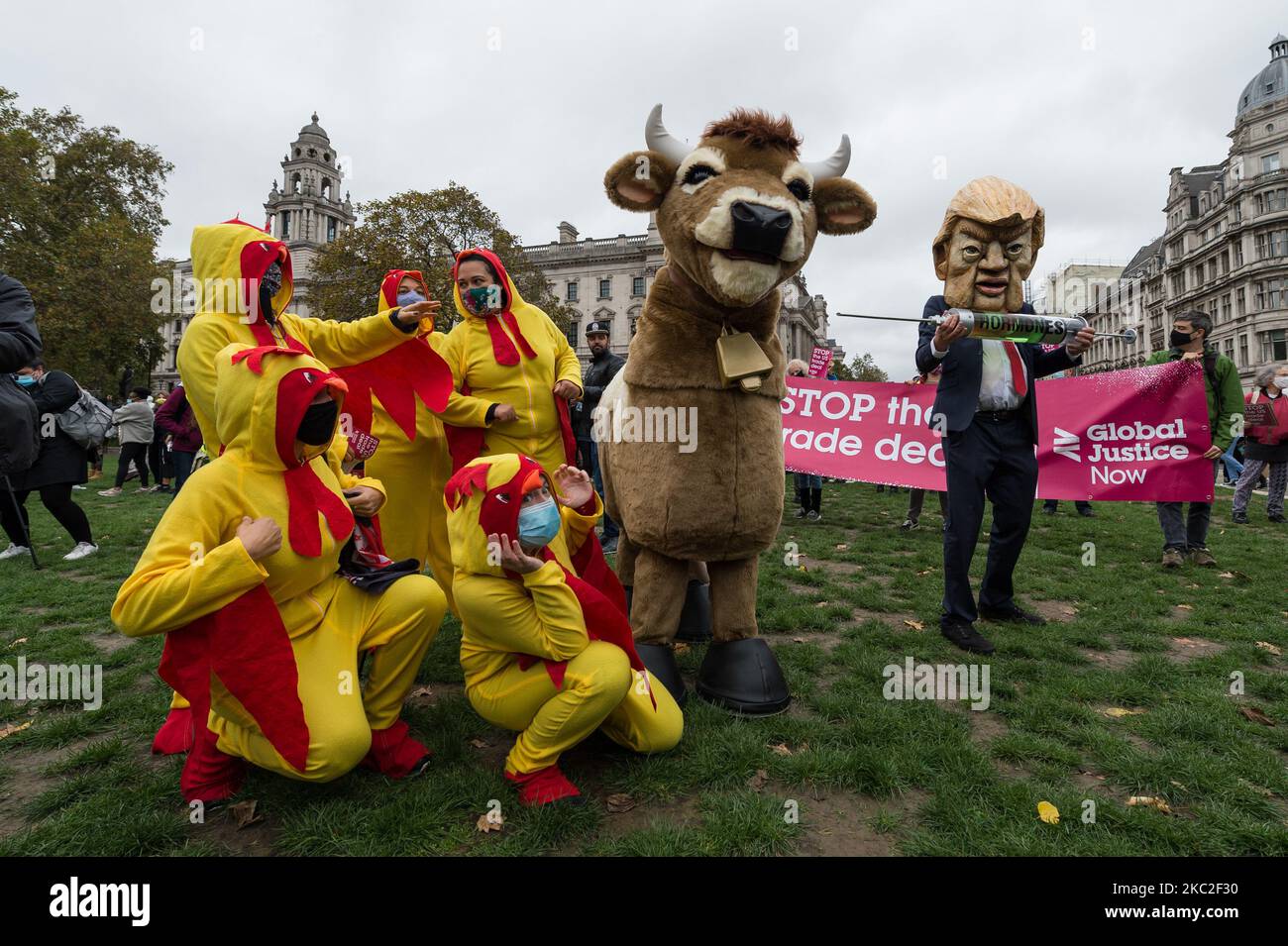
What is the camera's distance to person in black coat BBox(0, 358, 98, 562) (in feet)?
22.2

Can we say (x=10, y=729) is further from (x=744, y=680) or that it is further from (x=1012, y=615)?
(x=1012, y=615)

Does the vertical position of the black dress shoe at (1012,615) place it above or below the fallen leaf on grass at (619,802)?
above

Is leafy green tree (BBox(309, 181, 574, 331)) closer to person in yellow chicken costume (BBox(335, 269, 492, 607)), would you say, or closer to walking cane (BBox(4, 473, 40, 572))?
walking cane (BBox(4, 473, 40, 572))

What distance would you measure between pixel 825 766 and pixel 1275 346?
215 feet

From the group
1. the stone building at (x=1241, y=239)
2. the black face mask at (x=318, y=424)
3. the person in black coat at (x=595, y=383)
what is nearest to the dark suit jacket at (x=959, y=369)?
the black face mask at (x=318, y=424)

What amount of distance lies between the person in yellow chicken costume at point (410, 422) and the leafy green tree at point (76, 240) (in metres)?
24.8

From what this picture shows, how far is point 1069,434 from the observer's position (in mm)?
7840

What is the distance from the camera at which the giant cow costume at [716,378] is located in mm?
3012

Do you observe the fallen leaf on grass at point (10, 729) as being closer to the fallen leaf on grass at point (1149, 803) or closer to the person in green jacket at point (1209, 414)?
the fallen leaf on grass at point (1149, 803)

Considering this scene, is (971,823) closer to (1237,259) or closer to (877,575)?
(877,575)

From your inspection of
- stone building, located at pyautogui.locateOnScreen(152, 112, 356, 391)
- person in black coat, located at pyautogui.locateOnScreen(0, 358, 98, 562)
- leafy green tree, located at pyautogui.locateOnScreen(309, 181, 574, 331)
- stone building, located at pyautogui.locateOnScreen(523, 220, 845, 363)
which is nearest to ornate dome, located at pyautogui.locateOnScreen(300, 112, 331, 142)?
stone building, located at pyautogui.locateOnScreen(152, 112, 356, 391)

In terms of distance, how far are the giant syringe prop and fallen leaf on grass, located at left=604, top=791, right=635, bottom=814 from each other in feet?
9.73
